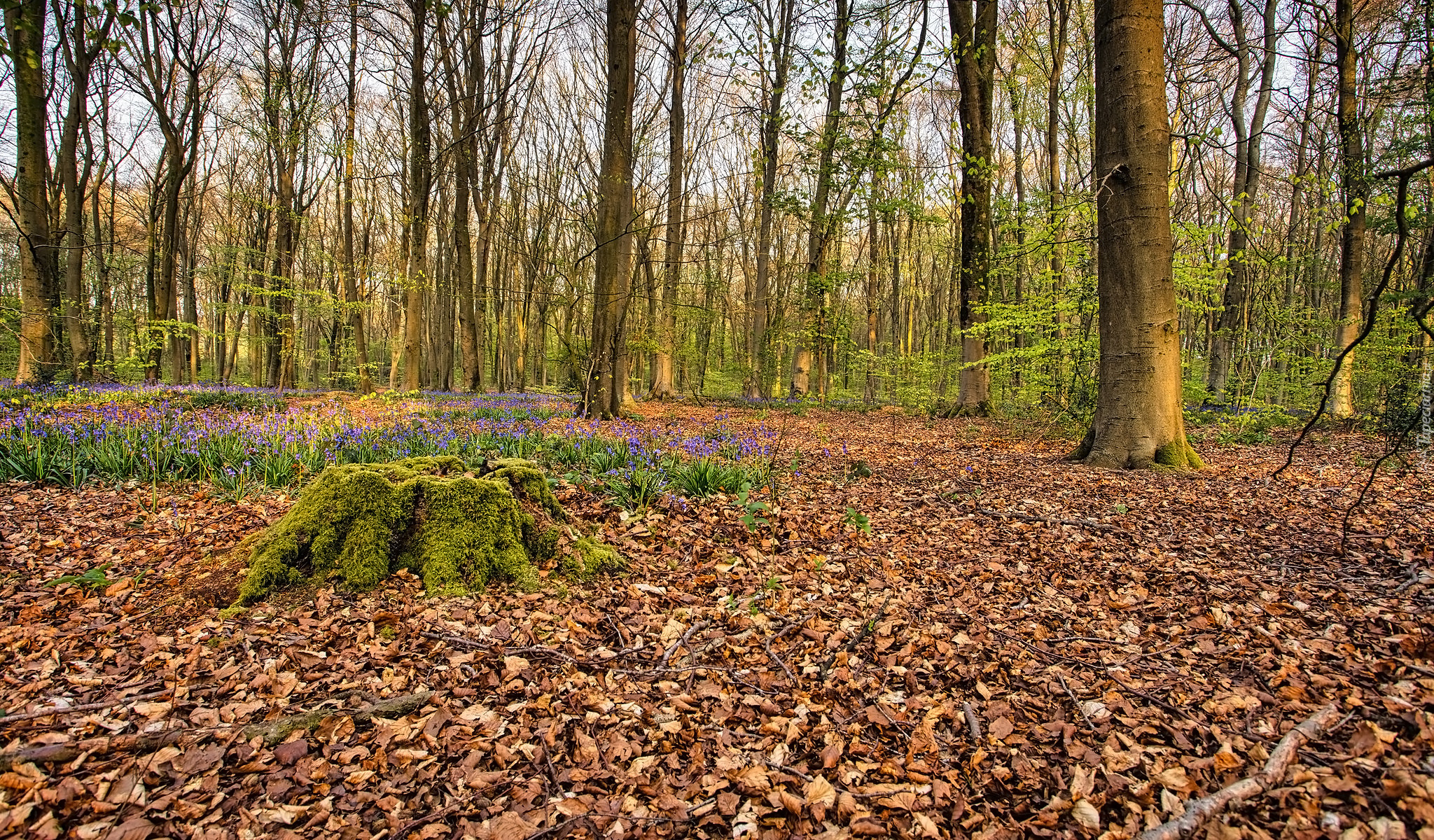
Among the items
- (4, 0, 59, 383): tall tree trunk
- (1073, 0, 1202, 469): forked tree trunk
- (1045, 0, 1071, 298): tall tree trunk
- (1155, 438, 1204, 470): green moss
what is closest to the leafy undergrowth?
(1155, 438, 1204, 470): green moss

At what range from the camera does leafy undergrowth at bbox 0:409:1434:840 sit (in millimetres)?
1645

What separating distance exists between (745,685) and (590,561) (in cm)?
133

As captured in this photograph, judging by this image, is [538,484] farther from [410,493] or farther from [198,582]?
[198,582]

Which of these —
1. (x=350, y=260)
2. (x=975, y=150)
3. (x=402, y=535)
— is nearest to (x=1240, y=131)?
(x=975, y=150)

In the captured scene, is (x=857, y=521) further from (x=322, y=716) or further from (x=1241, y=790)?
(x=322, y=716)

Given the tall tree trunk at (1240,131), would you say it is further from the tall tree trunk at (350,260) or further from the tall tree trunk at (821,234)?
the tall tree trunk at (350,260)

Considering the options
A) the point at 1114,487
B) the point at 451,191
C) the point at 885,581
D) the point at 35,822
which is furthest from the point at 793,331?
the point at 451,191

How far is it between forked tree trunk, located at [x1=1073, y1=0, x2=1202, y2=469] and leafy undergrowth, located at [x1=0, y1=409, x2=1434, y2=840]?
1.87m

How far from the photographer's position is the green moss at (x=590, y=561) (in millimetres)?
3314

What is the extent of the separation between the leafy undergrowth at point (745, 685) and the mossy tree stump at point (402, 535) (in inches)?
6.6

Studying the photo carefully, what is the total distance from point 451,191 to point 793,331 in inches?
696

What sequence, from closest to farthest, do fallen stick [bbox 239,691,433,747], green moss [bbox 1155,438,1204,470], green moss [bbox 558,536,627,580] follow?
A: fallen stick [bbox 239,691,433,747]
green moss [bbox 558,536,627,580]
green moss [bbox 1155,438,1204,470]

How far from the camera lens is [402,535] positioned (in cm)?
320

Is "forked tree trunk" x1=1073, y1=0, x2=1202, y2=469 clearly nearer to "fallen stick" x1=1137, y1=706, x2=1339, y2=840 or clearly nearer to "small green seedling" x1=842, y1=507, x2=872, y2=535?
"small green seedling" x1=842, y1=507, x2=872, y2=535
